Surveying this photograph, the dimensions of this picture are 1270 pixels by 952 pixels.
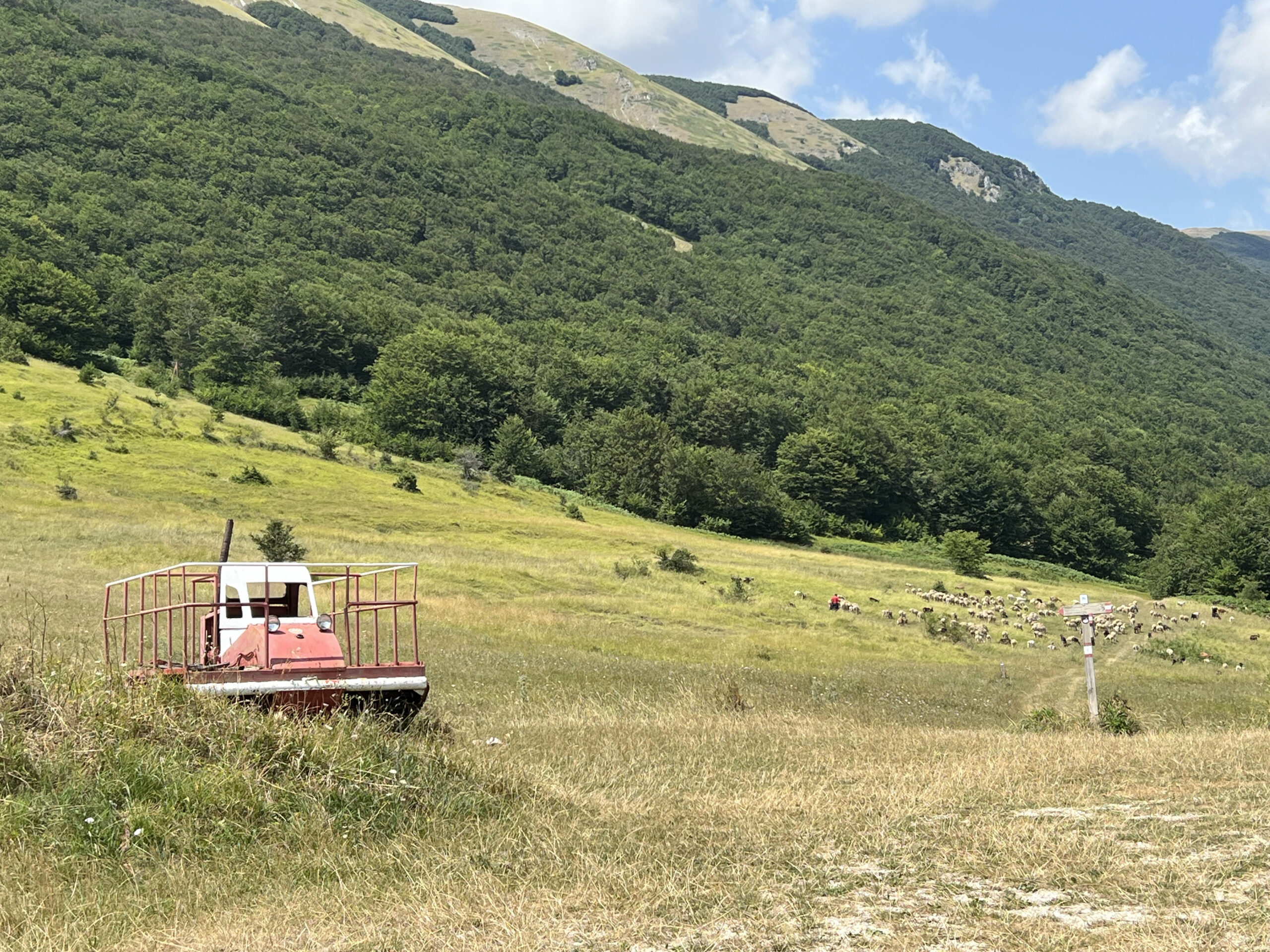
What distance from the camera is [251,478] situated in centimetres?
6469

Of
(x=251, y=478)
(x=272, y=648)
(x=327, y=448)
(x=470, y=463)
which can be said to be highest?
(x=327, y=448)

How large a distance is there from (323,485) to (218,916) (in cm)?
6302

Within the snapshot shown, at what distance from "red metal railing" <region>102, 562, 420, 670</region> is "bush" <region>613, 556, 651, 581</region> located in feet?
42.3

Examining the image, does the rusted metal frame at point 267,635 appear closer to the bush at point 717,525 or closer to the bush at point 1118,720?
the bush at point 1118,720

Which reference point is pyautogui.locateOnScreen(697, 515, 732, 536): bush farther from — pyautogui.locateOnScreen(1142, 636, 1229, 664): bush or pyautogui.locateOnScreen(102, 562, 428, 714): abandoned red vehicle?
pyautogui.locateOnScreen(102, 562, 428, 714): abandoned red vehicle

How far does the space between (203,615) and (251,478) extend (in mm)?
52100

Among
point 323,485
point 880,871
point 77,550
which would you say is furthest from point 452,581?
point 880,871

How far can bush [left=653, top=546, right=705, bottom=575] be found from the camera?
5306 centimetres

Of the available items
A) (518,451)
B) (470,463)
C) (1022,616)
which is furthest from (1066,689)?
(518,451)

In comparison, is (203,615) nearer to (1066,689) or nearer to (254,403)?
(1066,689)

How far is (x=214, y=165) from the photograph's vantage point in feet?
622

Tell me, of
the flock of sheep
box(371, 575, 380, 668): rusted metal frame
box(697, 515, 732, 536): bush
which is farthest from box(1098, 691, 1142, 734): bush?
box(697, 515, 732, 536): bush

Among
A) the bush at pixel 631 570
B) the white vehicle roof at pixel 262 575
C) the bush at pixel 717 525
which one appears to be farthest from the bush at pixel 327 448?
the white vehicle roof at pixel 262 575

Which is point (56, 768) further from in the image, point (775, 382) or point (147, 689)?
point (775, 382)
